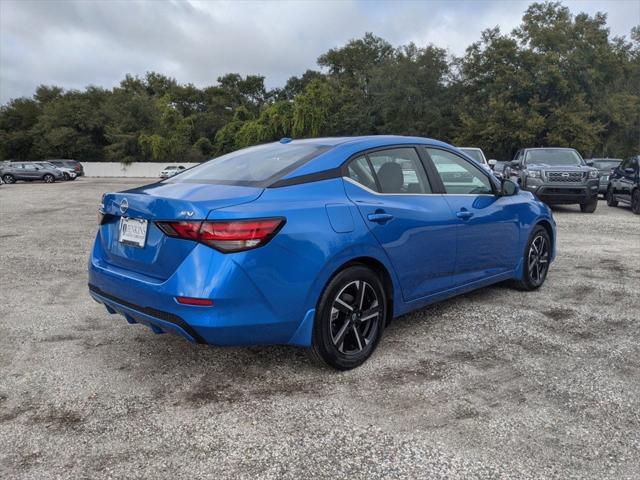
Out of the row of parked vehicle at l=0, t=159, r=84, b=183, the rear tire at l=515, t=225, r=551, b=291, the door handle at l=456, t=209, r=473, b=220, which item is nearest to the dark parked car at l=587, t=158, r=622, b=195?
the rear tire at l=515, t=225, r=551, b=291

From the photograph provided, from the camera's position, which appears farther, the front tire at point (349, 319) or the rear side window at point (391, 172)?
the rear side window at point (391, 172)

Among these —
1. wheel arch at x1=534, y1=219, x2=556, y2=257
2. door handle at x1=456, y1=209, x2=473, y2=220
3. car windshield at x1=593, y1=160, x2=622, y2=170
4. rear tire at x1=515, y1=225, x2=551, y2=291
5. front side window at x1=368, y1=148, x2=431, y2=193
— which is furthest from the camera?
car windshield at x1=593, y1=160, x2=622, y2=170

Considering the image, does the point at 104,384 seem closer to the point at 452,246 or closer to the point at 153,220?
the point at 153,220

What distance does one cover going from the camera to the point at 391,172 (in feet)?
12.6

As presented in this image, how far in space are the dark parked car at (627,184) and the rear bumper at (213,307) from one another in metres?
13.3

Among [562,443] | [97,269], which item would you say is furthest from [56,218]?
[562,443]

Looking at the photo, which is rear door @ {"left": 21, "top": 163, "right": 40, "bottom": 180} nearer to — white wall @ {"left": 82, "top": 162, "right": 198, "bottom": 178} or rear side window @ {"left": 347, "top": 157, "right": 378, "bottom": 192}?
white wall @ {"left": 82, "top": 162, "right": 198, "bottom": 178}

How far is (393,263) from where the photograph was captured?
3.67 meters

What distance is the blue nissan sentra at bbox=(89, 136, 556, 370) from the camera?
9.57ft

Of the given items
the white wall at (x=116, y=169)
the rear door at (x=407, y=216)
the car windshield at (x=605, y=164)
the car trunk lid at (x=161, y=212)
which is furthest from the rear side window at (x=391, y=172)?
the white wall at (x=116, y=169)

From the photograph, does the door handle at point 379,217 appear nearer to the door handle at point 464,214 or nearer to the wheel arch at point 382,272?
the wheel arch at point 382,272

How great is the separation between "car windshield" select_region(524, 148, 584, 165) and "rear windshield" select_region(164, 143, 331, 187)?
11216 millimetres

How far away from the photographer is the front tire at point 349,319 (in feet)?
10.8

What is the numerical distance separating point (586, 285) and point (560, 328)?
68.9 inches
